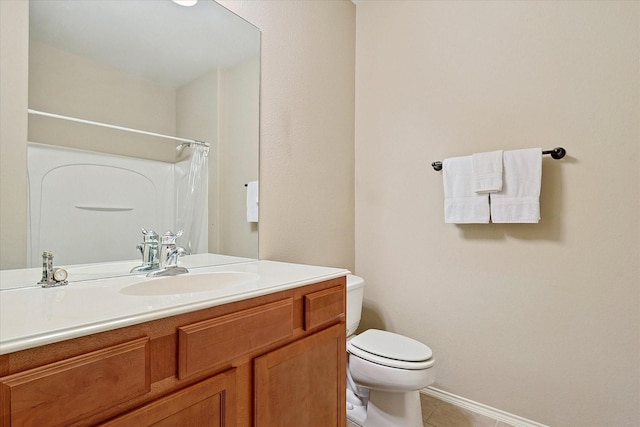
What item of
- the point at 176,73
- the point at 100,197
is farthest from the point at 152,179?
the point at 176,73

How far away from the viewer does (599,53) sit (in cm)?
141

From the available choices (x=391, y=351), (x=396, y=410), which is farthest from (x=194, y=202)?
(x=396, y=410)

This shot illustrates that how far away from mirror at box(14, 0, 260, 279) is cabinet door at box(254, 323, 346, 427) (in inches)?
23.7

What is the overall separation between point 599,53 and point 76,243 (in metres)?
2.26

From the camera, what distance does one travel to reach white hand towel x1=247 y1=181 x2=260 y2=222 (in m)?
1.54

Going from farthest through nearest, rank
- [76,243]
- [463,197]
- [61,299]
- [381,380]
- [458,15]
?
1. [458,15]
2. [463,197]
3. [381,380]
4. [76,243]
5. [61,299]

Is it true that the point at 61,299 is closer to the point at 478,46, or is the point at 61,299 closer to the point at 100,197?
the point at 100,197

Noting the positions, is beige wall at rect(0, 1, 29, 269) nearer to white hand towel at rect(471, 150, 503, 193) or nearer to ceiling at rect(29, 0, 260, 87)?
ceiling at rect(29, 0, 260, 87)

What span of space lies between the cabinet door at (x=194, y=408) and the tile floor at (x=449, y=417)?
1115 millimetres

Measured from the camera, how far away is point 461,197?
1.69m

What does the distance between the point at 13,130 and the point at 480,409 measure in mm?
2335

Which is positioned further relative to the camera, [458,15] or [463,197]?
[458,15]

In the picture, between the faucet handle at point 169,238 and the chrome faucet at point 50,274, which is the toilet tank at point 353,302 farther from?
the chrome faucet at point 50,274

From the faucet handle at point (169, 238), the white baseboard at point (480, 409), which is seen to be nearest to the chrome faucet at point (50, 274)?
the faucet handle at point (169, 238)
